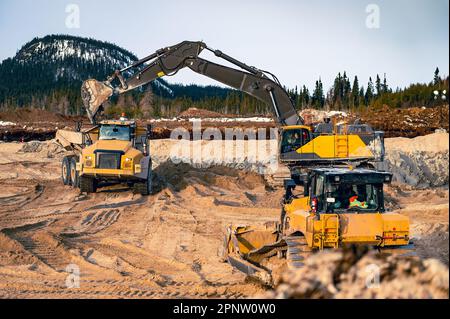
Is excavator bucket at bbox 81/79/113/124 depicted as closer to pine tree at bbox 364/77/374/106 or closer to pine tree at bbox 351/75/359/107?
pine tree at bbox 351/75/359/107

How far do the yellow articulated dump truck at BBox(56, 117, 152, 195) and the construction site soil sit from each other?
1.63 feet

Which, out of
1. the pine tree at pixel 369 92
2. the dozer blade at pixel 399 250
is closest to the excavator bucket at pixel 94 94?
the dozer blade at pixel 399 250

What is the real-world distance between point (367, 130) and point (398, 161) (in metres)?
3.99

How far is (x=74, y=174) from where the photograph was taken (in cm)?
2070

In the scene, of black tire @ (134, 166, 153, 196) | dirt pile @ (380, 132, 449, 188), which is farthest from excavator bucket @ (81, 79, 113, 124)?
dirt pile @ (380, 132, 449, 188)

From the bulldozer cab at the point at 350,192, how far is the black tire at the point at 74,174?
1339 centimetres

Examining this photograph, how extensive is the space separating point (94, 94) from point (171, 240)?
8.83 m

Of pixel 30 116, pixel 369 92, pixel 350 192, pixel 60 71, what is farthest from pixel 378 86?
pixel 60 71

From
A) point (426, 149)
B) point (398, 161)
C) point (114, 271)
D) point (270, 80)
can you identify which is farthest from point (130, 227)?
point (426, 149)

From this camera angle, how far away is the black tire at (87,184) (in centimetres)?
1852

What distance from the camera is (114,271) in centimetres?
929

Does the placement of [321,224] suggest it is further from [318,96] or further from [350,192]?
[318,96]

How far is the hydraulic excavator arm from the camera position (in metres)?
19.6
